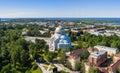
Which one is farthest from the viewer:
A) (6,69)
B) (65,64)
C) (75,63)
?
(65,64)

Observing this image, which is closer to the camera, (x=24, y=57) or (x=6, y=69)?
(x=6, y=69)

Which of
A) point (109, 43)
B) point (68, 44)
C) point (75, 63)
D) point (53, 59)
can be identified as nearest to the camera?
point (75, 63)

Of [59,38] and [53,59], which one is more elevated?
[59,38]

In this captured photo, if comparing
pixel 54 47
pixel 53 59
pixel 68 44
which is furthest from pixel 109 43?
pixel 53 59

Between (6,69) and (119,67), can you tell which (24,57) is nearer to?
(6,69)

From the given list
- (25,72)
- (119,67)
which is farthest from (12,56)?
(119,67)

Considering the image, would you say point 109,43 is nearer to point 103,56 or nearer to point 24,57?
point 103,56

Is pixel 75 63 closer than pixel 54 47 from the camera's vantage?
Yes

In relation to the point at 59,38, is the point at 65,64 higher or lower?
lower

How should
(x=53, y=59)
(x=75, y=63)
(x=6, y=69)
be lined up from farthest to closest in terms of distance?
(x=53, y=59), (x=75, y=63), (x=6, y=69)
